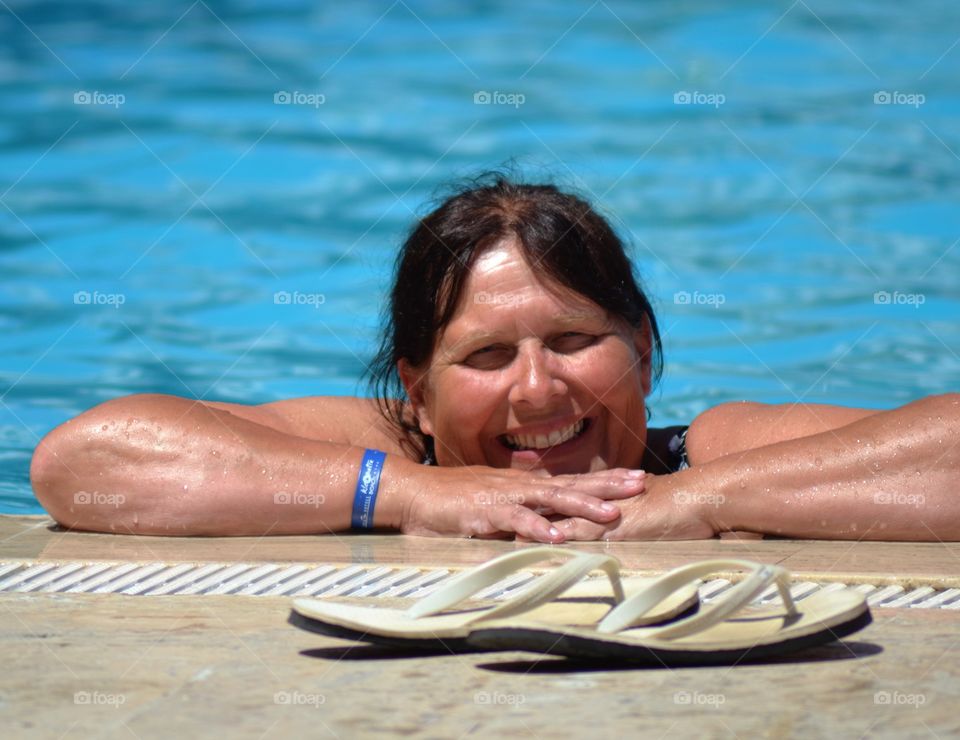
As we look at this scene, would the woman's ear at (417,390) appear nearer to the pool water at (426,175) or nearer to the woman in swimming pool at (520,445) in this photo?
the woman in swimming pool at (520,445)

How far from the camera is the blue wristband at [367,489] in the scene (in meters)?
3.37

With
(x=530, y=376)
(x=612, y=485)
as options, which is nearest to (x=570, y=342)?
(x=530, y=376)

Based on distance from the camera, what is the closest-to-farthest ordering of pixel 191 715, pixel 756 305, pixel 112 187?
pixel 191 715
pixel 756 305
pixel 112 187

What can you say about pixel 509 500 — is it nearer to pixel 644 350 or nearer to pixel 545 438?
pixel 545 438

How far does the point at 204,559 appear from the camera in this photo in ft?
9.96

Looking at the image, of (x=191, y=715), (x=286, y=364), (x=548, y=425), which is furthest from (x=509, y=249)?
(x=286, y=364)

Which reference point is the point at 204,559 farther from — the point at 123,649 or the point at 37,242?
the point at 37,242

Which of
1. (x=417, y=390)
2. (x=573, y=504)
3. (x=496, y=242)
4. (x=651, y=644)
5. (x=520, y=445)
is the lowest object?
(x=651, y=644)

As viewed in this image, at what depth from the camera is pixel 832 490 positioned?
3.19m

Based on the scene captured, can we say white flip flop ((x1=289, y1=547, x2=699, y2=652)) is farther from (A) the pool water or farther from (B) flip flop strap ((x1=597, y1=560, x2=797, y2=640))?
(A) the pool water

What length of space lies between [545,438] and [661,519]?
1.46 ft

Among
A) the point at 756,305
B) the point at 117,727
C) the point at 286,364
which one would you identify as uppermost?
the point at 756,305

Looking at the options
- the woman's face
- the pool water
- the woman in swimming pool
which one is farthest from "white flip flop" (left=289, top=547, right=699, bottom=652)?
the pool water

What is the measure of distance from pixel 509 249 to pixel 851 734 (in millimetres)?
2057
